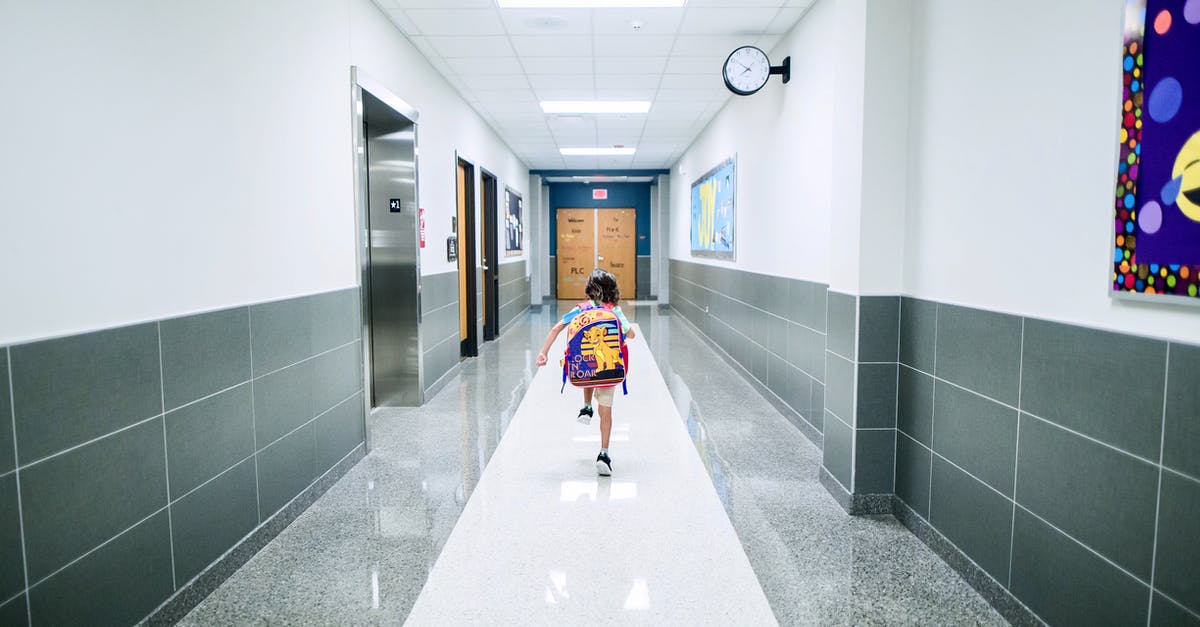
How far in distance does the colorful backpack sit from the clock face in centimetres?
242

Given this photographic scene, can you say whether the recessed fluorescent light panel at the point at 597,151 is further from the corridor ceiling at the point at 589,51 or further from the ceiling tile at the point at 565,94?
the ceiling tile at the point at 565,94

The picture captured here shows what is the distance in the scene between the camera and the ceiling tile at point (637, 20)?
16.2 ft

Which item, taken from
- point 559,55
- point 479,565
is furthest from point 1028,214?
point 559,55

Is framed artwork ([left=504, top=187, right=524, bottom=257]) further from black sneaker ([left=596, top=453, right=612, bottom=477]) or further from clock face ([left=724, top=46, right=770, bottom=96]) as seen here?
black sneaker ([left=596, top=453, right=612, bottom=477])

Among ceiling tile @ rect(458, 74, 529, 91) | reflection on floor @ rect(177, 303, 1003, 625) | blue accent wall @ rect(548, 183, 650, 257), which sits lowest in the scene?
reflection on floor @ rect(177, 303, 1003, 625)

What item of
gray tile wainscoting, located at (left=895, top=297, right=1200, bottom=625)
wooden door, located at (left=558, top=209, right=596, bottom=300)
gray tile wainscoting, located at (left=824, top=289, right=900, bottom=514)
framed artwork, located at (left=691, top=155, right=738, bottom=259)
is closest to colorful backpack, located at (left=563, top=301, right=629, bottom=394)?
gray tile wainscoting, located at (left=824, top=289, right=900, bottom=514)

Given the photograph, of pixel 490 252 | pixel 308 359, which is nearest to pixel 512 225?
pixel 490 252

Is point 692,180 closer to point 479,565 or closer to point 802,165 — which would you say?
point 802,165

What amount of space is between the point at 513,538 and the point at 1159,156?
2.61m

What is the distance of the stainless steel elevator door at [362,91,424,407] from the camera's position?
5.53m

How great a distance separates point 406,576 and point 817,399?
2.92 meters

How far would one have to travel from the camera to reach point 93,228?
7.06 feet

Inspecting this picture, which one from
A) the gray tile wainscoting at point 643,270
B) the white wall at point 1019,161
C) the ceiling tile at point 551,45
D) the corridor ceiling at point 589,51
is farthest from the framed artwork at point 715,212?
the gray tile wainscoting at point 643,270

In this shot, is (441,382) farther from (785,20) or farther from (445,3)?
(785,20)
